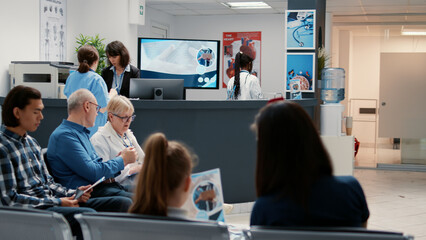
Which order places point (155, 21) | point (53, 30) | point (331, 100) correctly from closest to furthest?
point (331, 100) → point (53, 30) → point (155, 21)

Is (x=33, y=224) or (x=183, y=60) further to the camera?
(x=183, y=60)

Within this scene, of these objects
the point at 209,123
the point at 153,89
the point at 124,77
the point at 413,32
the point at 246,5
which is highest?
the point at 246,5

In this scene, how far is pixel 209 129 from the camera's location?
211 inches

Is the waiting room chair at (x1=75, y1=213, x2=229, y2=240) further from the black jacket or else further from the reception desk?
the black jacket

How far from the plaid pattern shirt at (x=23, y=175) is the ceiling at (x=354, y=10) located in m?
7.28

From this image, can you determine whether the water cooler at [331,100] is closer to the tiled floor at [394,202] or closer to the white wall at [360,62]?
the tiled floor at [394,202]

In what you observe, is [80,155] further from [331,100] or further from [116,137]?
[331,100]

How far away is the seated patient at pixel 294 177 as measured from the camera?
169 centimetres

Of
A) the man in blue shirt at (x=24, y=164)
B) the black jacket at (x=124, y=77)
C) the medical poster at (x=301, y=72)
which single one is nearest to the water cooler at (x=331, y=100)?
the medical poster at (x=301, y=72)

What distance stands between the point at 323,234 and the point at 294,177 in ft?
0.66

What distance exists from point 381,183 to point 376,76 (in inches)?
216

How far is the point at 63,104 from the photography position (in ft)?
17.2

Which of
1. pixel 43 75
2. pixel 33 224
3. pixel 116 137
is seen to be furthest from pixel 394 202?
pixel 33 224

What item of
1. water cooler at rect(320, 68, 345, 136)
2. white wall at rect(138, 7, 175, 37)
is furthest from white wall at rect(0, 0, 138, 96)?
water cooler at rect(320, 68, 345, 136)
